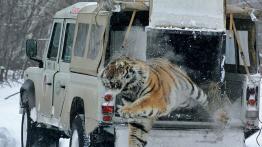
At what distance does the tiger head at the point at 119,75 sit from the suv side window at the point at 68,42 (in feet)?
6.80

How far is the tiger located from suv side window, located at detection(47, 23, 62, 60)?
2.65 m

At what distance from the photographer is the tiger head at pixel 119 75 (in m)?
7.85

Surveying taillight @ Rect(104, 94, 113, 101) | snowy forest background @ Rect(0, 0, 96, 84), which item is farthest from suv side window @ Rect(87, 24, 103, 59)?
snowy forest background @ Rect(0, 0, 96, 84)

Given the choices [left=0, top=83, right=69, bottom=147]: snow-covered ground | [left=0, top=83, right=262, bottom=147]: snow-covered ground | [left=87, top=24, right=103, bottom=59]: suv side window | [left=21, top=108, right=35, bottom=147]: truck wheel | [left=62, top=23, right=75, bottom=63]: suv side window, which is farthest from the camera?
[left=0, top=83, right=69, bottom=147]: snow-covered ground

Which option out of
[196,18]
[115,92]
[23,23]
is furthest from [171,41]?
[23,23]

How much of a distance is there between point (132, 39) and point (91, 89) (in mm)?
719

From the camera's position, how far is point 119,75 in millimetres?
7871

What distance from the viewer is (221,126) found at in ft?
26.9

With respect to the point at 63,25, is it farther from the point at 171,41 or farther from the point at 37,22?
the point at 37,22

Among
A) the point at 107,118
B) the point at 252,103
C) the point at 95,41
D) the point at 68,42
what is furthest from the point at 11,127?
the point at 252,103

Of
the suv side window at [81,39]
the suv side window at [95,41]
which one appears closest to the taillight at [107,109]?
the suv side window at [95,41]

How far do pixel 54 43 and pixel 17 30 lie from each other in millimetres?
15624

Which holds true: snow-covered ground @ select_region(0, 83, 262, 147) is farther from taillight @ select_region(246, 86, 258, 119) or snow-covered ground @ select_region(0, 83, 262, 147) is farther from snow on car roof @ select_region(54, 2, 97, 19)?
taillight @ select_region(246, 86, 258, 119)

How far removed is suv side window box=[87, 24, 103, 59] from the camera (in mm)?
8219
